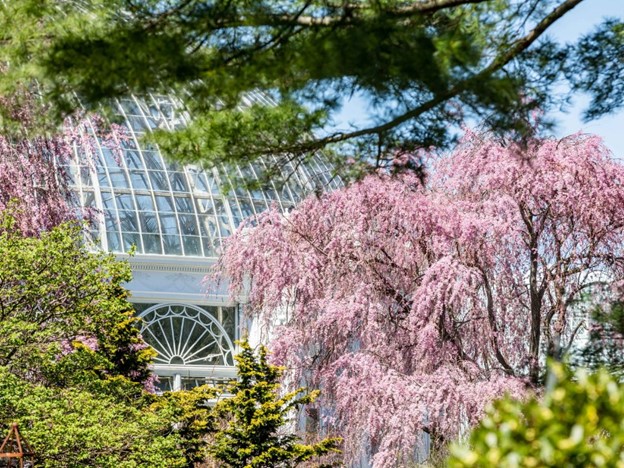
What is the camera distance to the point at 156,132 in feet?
28.6

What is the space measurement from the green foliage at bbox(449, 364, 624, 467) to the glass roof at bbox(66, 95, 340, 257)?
21.7m

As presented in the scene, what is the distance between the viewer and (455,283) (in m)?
15.6

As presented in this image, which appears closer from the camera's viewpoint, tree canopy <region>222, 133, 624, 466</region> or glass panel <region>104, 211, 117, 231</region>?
tree canopy <region>222, 133, 624, 466</region>

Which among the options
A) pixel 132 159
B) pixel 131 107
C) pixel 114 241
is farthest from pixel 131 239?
pixel 131 107

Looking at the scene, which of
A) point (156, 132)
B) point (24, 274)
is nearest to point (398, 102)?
point (156, 132)

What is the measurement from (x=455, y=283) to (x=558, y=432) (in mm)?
12015

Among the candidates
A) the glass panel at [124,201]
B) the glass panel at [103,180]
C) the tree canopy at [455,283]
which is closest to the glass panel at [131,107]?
the glass panel at [103,180]

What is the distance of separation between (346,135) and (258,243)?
34.6 ft

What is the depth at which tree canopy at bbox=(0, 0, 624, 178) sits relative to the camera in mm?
7016

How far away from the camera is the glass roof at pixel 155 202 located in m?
26.1

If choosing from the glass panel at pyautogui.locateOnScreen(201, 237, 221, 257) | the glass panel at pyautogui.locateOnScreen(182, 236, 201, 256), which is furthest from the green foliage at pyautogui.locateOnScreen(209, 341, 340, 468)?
the glass panel at pyautogui.locateOnScreen(201, 237, 221, 257)

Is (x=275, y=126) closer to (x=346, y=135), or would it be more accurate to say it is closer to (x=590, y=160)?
(x=346, y=135)

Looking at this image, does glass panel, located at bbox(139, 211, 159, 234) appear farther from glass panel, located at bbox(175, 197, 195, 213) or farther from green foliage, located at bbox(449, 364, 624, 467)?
green foliage, located at bbox(449, 364, 624, 467)

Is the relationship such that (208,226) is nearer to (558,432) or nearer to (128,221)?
(128,221)
